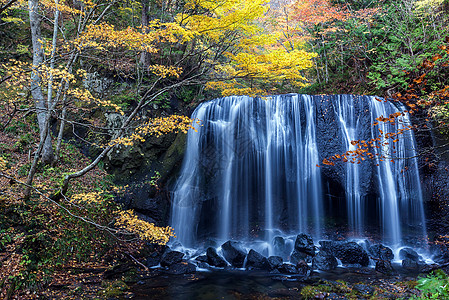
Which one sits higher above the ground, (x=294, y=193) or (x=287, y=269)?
(x=294, y=193)

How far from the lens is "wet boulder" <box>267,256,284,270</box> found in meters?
8.09

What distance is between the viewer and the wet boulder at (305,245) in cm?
877

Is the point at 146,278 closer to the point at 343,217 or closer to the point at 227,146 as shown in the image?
the point at 227,146

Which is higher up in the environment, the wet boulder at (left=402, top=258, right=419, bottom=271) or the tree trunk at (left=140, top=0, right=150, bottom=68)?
the tree trunk at (left=140, top=0, right=150, bottom=68)

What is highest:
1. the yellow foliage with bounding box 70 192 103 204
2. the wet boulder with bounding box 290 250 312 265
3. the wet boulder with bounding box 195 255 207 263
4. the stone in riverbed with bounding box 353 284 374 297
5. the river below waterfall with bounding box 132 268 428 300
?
the yellow foliage with bounding box 70 192 103 204

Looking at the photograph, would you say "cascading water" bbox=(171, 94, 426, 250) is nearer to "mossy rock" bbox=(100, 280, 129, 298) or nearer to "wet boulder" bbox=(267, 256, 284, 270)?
"wet boulder" bbox=(267, 256, 284, 270)

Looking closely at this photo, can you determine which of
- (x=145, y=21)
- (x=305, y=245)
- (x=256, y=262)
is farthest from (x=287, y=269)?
(x=145, y=21)

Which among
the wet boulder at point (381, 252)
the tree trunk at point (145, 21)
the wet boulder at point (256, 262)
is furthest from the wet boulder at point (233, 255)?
the tree trunk at point (145, 21)

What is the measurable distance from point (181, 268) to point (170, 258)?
0.62 metres

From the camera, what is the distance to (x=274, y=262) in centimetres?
819

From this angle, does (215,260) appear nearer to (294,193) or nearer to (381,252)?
(294,193)

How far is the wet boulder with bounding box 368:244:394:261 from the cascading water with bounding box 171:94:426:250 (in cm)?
106

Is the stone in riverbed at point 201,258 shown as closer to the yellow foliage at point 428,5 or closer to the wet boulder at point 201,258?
the wet boulder at point 201,258

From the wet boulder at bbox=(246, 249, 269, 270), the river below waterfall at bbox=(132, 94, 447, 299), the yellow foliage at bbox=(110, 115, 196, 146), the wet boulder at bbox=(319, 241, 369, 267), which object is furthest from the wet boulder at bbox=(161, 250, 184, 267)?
Answer: the wet boulder at bbox=(319, 241, 369, 267)
